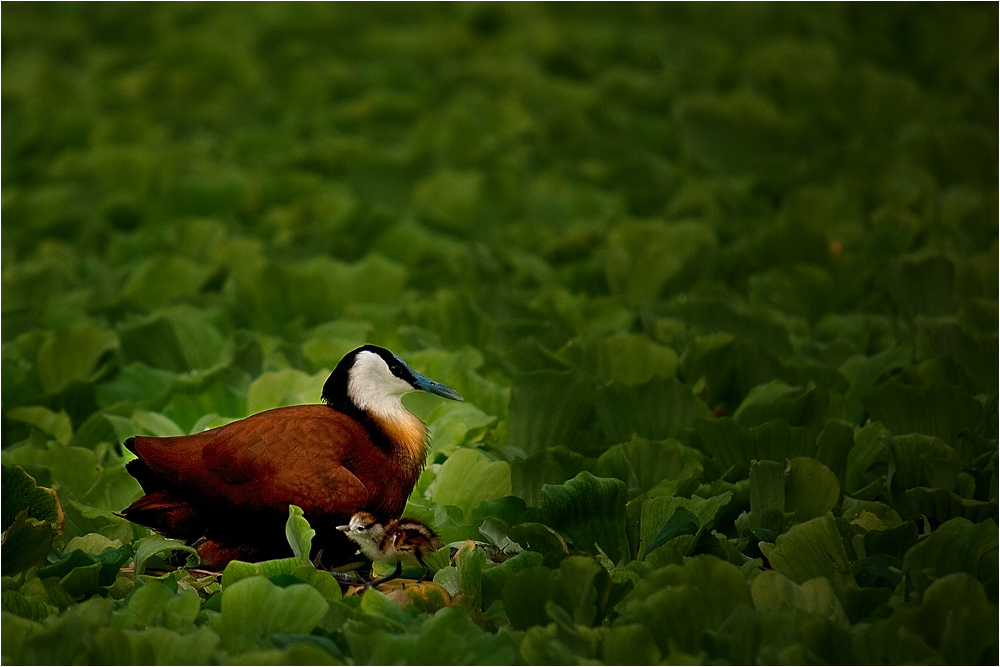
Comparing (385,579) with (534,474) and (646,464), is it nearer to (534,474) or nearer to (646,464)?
(534,474)

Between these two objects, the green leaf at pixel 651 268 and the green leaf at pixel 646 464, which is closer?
the green leaf at pixel 646 464

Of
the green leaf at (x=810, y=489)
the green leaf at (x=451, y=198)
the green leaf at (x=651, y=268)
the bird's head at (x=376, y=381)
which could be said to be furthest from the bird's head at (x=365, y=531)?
the green leaf at (x=451, y=198)

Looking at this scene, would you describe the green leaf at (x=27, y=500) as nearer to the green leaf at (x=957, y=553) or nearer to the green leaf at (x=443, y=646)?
the green leaf at (x=443, y=646)

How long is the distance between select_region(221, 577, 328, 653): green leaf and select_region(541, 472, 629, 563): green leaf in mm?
508

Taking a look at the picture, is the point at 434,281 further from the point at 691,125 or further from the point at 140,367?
the point at 691,125

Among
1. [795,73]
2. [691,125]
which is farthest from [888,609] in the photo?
[795,73]

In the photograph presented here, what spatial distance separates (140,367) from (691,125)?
2.45m

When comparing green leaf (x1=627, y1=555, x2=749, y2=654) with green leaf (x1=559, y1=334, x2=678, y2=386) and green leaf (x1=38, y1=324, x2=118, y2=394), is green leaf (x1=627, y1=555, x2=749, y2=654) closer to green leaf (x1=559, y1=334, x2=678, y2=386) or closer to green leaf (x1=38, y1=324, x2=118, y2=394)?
green leaf (x1=559, y1=334, x2=678, y2=386)

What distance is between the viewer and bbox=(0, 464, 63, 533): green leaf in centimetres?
235

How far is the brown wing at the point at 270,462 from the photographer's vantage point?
7.14 feet

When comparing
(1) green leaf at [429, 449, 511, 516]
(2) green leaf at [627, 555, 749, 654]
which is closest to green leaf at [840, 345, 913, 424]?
(1) green leaf at [429, 449, 511, 516]

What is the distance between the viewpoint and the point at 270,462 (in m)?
2.19

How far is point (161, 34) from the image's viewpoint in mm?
5922

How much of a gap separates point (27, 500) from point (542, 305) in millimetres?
1602
